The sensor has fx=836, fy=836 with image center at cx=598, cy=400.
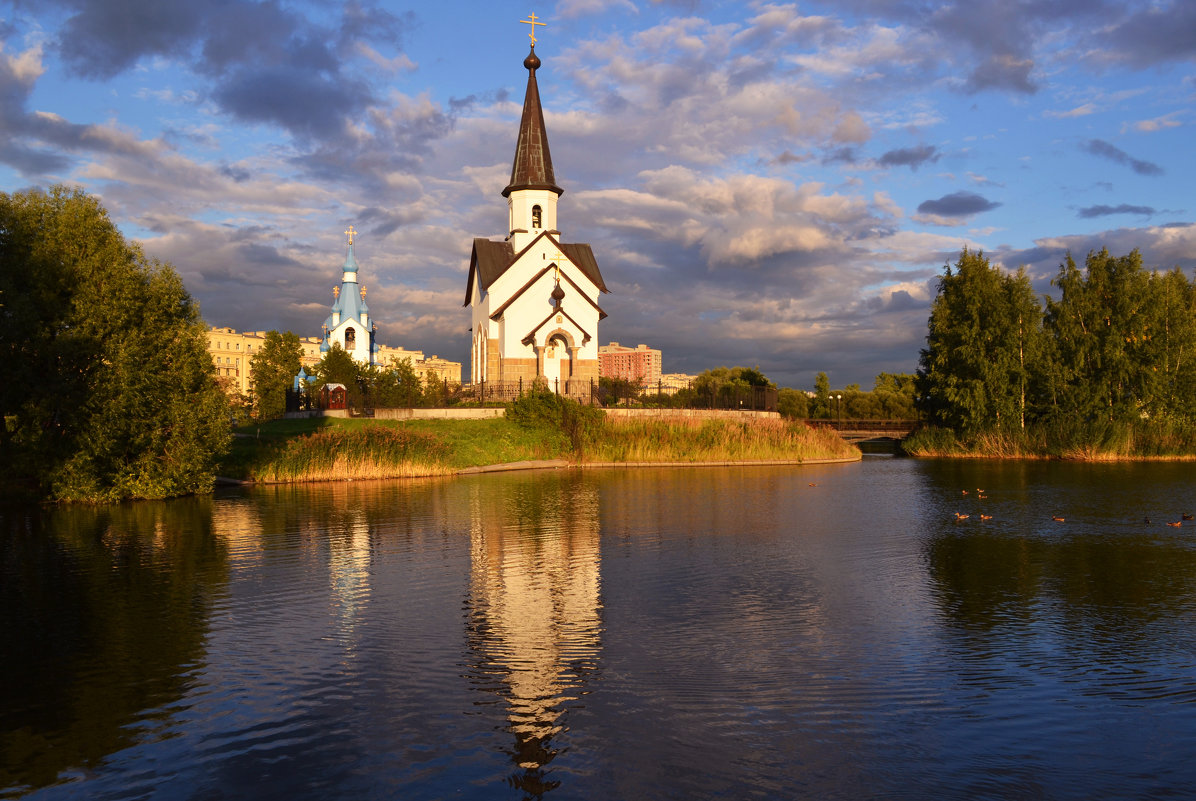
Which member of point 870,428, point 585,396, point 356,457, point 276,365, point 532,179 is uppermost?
point 532,179

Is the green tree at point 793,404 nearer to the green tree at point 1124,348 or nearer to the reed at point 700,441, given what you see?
the green tree at point 1124,348

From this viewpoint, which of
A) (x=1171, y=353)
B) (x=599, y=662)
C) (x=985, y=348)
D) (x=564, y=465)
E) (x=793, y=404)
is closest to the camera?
(x=599, y=662)

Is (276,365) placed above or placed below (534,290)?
below

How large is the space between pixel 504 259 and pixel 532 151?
7066 mm

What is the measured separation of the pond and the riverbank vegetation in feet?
114

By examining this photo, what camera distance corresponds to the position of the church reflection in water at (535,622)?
7637 millimetres

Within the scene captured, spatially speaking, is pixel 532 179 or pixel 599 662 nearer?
pixel 599 662

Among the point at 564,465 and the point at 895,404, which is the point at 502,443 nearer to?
the point at 564,465

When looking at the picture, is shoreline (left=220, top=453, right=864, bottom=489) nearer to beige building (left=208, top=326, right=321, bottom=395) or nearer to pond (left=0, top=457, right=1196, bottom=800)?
pond (left=0, top=457, right=1196, bottom=800)

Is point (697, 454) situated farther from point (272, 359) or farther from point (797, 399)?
point (797, 399)

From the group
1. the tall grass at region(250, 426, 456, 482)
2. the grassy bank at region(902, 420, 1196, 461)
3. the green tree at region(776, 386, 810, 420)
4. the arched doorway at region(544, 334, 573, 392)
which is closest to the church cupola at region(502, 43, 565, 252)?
the arched doorway at region(544, 334, 573, 392)

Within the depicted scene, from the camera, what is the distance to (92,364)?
83.7 ft

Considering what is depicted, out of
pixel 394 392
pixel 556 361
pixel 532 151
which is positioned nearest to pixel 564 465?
pixel 394 392

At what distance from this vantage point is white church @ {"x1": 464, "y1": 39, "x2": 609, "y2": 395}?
5094 centimetres
